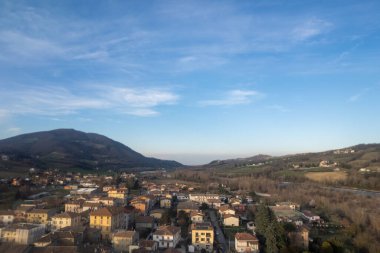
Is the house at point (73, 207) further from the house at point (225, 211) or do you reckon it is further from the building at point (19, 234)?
the house at point (225, 211)

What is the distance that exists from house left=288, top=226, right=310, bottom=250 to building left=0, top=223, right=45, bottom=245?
15348 mm

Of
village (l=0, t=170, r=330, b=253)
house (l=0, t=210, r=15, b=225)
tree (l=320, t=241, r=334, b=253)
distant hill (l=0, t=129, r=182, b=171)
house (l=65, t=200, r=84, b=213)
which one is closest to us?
village (l=0, t=170, r=330, b=253)

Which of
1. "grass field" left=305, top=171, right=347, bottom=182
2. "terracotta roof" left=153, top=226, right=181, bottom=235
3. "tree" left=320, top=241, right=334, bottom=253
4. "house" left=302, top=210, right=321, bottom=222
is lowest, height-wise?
"tree" left=320, top=241, right=334, bottom=253

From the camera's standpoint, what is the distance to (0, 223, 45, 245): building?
20.5m

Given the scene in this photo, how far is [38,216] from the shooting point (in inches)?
1041

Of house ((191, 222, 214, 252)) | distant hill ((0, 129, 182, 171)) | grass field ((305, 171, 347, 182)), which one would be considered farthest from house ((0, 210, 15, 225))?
distant hill ((0, 129, 182, 171))

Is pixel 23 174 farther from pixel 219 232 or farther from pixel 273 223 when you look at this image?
pixel 273 223

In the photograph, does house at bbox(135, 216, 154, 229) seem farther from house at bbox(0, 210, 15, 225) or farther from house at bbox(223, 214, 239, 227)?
house at bbox(0, 210, 15, 225)

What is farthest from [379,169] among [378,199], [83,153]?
[83,153]

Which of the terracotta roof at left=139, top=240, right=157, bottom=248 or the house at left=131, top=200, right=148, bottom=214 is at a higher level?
the house at left=131, top=200, right=148, bottom=214

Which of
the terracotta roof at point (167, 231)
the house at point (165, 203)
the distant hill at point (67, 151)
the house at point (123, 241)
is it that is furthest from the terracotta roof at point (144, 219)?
the distant hill at point (67, 151)

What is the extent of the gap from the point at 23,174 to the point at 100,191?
15.8 meters

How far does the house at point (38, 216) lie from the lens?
85.9 feet

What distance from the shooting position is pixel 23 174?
176ft
